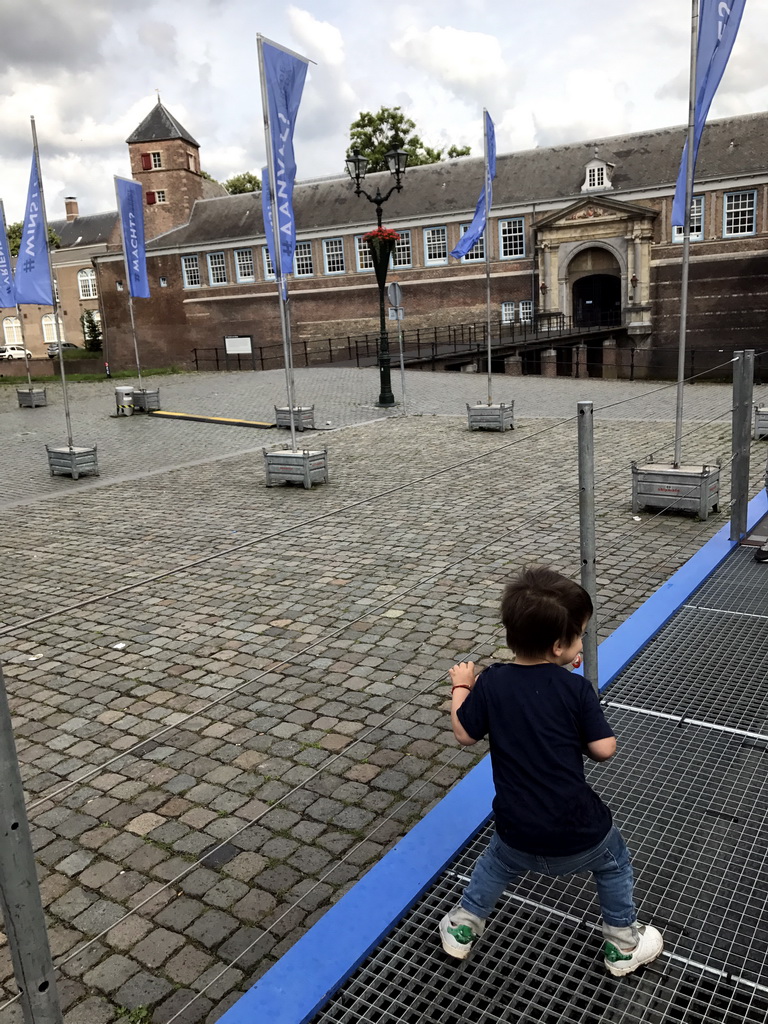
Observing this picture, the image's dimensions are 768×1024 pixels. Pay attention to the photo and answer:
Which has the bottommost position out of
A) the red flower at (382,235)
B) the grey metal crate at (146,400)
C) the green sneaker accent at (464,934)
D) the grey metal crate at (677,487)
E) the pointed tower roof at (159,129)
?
the green sneaker accent at (464,934)

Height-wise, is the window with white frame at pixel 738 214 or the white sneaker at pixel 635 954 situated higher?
the window with white frame at pixel 738 214

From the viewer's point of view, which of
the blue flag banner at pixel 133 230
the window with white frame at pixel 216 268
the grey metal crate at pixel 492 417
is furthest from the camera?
the window with white frame at pixel 216 268

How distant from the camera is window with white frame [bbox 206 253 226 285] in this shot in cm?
5352

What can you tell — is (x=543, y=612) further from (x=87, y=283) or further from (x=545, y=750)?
(x=87, y=283)

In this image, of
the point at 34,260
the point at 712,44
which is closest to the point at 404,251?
the point at 34,260

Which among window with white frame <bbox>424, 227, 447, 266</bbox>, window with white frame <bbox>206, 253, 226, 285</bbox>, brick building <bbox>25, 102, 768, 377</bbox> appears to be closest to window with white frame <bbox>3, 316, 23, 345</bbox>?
brick building <bbox>25, 102, 768, 377</bbox>

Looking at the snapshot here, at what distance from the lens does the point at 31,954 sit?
1.87m

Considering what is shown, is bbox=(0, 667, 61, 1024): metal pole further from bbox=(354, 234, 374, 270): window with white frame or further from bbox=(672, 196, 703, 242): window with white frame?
bbox=(354, 234, 374, 270): window with white frame

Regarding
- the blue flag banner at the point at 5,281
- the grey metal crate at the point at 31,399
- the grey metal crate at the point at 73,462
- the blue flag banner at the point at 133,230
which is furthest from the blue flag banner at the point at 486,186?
the grey metal crate at the point at 31,399

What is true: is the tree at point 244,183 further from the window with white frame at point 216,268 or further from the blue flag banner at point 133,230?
the blue flag banner at point 133,230

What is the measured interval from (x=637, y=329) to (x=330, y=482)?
114 ft

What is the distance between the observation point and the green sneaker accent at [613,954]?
2691mm

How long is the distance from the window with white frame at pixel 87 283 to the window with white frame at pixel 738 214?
50.7 metres

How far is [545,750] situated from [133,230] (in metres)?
23.5
